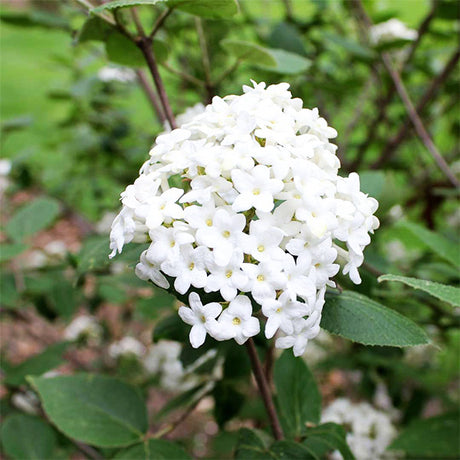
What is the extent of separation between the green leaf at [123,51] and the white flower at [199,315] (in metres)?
0.54

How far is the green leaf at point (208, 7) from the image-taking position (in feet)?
2.73

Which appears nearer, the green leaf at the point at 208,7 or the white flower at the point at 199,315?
the white flower at the point at 199,315

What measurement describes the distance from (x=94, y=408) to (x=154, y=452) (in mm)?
158

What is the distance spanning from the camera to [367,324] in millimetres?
727

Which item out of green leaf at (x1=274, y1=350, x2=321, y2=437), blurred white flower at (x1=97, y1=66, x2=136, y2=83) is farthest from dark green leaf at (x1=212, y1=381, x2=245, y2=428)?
blurred white flower at (x1=97, y1=66, x2=136, y2=83)

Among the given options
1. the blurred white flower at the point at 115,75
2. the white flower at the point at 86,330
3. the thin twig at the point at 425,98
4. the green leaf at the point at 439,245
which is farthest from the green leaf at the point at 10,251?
the thin twig at the point at 425,98

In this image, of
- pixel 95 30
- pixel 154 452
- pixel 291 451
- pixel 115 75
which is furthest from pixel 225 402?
pixel 115 75

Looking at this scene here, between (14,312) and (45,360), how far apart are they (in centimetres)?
47

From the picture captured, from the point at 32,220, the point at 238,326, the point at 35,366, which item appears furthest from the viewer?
the point at 32,220

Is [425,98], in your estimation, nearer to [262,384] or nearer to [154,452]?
[262,384]

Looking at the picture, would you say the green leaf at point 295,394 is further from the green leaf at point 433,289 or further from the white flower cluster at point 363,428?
the green leaf at point 433,289

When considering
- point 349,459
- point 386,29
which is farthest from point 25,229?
point 386,29

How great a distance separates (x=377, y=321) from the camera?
28.7 inches

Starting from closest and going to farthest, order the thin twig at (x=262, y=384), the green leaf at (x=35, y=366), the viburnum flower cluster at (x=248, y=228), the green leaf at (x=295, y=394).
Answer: the viburnum flower cluster at (x=248, y=228) → the thin twig at (x=262, y=384) → the green leaf at (x=295, y=394) → the green leaf at (x=35, y=366)
